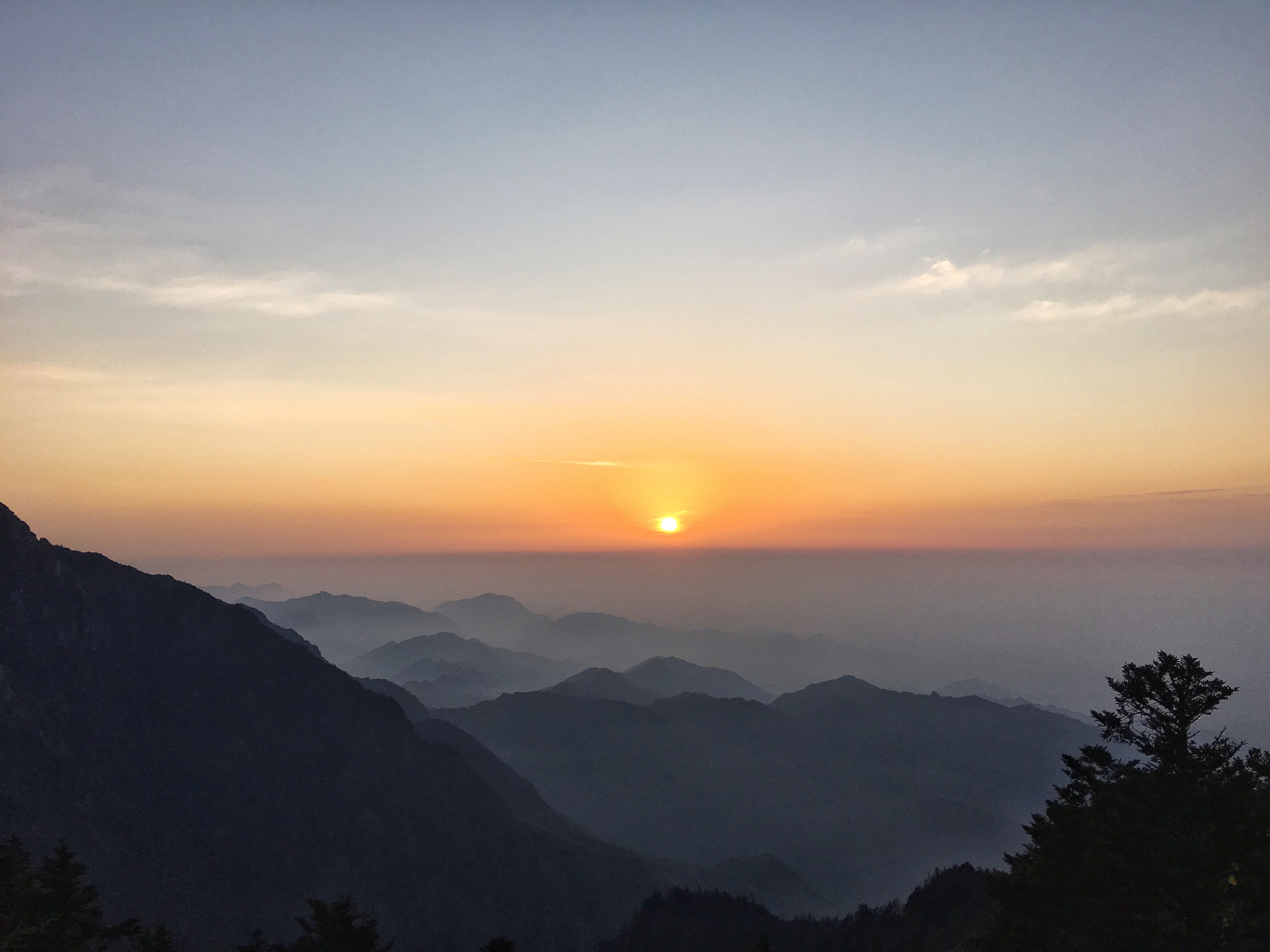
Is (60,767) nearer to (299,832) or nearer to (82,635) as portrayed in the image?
(82,635)

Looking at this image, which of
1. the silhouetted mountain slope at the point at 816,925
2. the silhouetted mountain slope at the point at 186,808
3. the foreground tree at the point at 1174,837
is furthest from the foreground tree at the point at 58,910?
the silhouetted mountain slope at the point at 186,808

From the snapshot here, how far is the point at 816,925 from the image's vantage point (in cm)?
15200

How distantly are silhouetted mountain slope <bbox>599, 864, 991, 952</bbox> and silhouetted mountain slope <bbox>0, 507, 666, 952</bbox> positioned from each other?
108 ft

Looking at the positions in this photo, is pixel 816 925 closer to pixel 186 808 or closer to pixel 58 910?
pixel 58 910

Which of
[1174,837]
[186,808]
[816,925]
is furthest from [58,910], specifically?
[186,808]

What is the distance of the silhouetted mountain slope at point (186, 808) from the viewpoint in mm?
157125

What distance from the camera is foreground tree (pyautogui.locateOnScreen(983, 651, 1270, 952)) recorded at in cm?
2902

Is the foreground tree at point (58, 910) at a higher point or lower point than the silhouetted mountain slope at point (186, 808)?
higher

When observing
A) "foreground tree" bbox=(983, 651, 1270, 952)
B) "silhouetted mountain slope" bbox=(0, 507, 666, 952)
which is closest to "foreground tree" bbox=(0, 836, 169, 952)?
"foreground tree" bbox=(983, 651, 1270, 952)

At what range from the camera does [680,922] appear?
15888 cm

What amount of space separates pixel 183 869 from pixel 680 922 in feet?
370

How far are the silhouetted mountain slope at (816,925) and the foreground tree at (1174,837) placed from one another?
5796 centimetres

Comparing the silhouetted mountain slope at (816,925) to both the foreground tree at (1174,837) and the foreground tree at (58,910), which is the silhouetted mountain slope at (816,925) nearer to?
the foreground tree at (1174,837)

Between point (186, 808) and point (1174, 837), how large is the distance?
682ft
